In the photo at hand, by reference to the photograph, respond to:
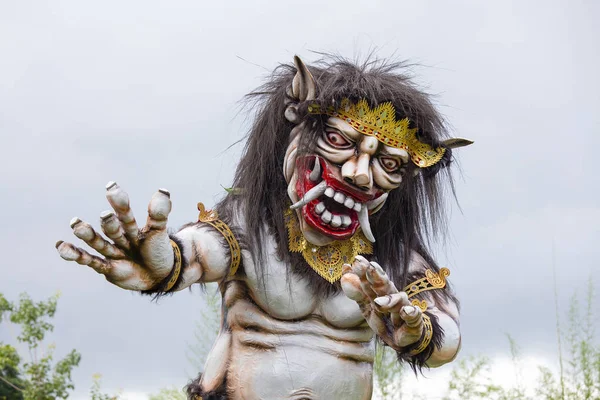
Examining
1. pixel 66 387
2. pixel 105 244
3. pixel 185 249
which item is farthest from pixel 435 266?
pixel 66 387

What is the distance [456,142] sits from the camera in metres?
4.85

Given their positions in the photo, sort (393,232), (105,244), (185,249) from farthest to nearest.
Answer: (393,232)
(185,249)
(105,244)

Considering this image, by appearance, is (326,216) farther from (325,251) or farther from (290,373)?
(290,373)

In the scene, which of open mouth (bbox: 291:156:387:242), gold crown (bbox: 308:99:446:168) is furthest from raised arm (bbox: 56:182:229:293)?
gold crown (bbox: 308:99:446:168)

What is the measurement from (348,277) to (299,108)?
0.71 meters

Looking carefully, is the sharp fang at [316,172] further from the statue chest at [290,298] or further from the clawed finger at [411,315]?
the clawed finger at [411,315]

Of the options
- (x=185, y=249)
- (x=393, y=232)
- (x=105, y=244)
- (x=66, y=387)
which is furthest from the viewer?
(x=66, y=387)

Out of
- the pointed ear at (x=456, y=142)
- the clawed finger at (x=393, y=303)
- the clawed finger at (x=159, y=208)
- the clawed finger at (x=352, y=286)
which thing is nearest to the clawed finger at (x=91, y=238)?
the clawed finger at (x=159, y=208)

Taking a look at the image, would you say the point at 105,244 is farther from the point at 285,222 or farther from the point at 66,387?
the point at 66,387

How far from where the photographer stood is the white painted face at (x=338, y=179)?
4.58 metres

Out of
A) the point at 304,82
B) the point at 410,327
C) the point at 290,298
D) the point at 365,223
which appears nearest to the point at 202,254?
the point at 290,298

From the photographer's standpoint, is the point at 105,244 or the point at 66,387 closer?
the point at 105,244

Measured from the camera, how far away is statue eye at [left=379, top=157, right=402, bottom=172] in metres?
4.67

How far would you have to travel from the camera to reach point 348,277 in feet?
14.0
